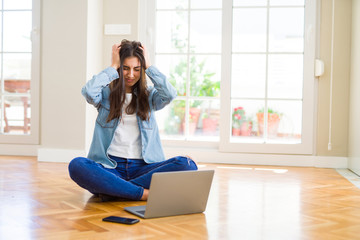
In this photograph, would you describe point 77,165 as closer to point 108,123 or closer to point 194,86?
point 108,123

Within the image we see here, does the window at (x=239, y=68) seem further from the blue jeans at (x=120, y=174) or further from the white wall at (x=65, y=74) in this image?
the blue jeans at (x=120, y=174)

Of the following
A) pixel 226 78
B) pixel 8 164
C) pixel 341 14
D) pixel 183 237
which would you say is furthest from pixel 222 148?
pixel 183 237

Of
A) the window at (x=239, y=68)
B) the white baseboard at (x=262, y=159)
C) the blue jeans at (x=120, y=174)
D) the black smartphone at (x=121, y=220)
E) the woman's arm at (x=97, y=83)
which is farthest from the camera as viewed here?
the window at (x=239, y=68)

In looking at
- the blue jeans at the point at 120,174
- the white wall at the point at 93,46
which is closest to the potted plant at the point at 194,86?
the white wall at the point at 93,46

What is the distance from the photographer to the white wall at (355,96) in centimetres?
384

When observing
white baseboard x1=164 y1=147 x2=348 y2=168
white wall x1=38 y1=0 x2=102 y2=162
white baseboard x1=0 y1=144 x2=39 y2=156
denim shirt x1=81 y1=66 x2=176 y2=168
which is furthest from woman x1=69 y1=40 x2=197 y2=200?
white baseboard x1=0 y1=144 x2=39 y2=156

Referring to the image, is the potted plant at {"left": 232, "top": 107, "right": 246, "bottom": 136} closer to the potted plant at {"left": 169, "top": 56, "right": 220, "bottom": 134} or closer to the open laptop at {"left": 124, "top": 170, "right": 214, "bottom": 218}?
the potted plant at {"left": 169, "top": 56, "right": 220, "bottom": 134}

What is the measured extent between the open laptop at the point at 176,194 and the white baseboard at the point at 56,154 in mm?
2184

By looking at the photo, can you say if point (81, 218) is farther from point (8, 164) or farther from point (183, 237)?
point (8, 164)

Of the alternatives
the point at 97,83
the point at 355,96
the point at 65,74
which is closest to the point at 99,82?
the point at 97,83

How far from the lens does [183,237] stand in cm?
176

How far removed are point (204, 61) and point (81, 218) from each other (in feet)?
9.32

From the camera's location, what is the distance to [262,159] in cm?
434

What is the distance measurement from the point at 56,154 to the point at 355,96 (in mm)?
2777
